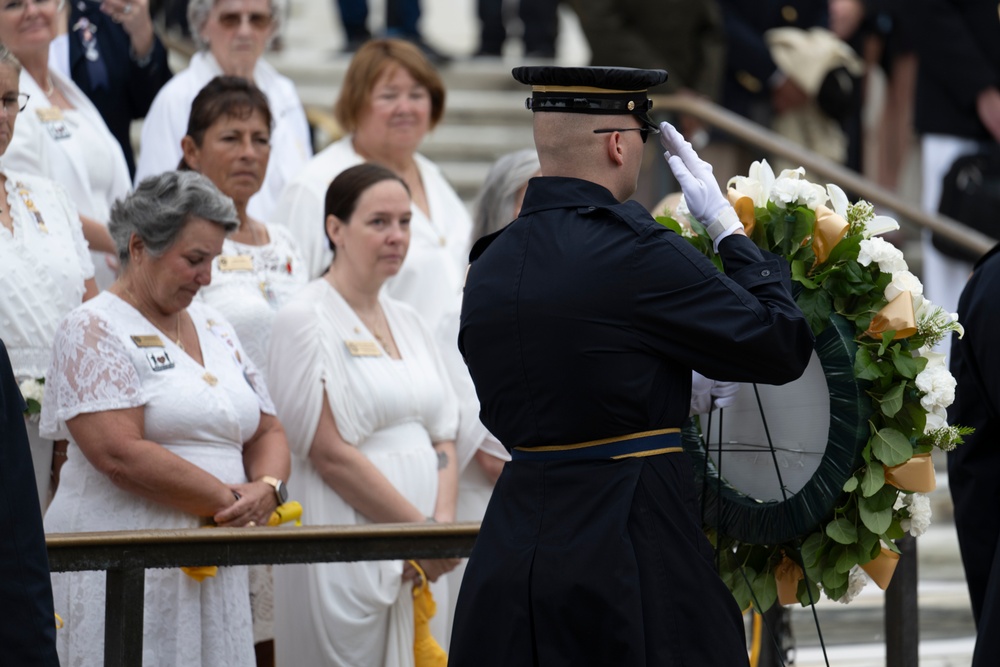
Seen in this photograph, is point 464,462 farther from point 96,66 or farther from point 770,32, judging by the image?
point 770,32

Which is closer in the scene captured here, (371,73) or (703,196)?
(703,196)

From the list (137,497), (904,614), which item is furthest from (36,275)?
(904,614)

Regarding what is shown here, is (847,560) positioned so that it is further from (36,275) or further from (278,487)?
(36,275)

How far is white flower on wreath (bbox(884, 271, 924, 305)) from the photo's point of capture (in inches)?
139

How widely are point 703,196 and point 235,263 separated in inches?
94.3

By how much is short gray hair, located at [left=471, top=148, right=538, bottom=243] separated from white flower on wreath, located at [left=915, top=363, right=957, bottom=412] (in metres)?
2.28

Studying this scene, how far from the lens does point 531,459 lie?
334 cm

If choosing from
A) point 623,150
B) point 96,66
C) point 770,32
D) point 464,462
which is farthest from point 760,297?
point 770,32

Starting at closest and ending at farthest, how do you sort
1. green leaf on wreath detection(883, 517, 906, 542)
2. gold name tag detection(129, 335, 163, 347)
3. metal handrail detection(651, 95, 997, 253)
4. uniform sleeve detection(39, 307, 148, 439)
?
green leaf on wreath detection(883, 517, 906, 542)
uniform sleeve detection(39, 307, 148, 439)
gold name tag detection(129, 335, 163, 347)
metal handrail detection(651, 95, 997, 253)

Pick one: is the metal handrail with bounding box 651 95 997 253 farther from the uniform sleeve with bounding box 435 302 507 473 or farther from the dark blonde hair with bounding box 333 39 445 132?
the uniform sleeve with bounding box 435 302 507 473

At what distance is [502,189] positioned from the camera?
5586mm

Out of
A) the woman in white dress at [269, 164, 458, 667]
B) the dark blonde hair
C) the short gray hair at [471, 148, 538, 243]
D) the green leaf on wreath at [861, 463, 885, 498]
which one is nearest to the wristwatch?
the woman in white dress at [269, 164, 458, 667]

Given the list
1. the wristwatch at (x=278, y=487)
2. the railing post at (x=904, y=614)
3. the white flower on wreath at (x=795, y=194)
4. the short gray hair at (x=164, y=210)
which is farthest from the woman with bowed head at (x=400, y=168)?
the white flower on wreath at (x=795, y=194)

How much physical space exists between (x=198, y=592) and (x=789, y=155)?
5093 millimetres
